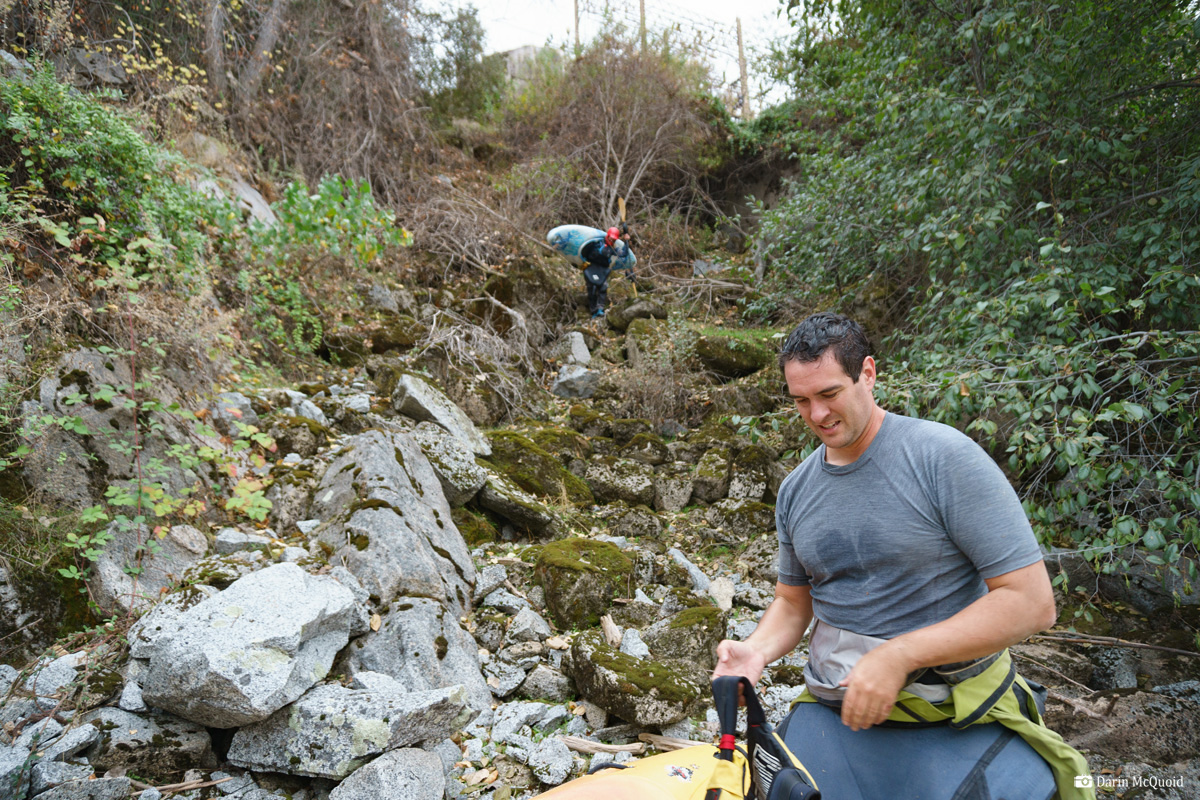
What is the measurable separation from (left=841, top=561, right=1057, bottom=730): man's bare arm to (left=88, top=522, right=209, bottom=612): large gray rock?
3063mm

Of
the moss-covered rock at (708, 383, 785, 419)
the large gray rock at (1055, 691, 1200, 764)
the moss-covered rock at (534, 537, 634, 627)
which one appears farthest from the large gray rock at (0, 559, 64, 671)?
the moss-covered rock at (708, 383, 785, 419)

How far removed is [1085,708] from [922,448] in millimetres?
2717

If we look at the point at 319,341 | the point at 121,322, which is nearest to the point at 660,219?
the point at 319,341

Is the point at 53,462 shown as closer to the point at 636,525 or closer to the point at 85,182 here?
the point at 85,182

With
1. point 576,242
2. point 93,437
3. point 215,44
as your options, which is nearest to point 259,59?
point 215,44

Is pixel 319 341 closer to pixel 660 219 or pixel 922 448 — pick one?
pixel 922 448

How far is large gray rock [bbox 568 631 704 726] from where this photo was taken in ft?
9.57

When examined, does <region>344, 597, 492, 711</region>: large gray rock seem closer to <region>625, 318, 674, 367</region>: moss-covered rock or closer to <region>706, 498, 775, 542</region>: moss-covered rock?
<region>706, 498, 775, 542</region>: moss-covered rock

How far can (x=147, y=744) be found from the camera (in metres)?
2.36

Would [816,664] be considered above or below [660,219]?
below

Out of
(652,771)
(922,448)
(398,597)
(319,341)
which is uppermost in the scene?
(319,341)

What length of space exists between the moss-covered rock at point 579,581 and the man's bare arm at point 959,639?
2610 millimetres

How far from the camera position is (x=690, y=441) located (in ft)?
22.7

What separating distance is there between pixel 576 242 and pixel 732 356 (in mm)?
3351
